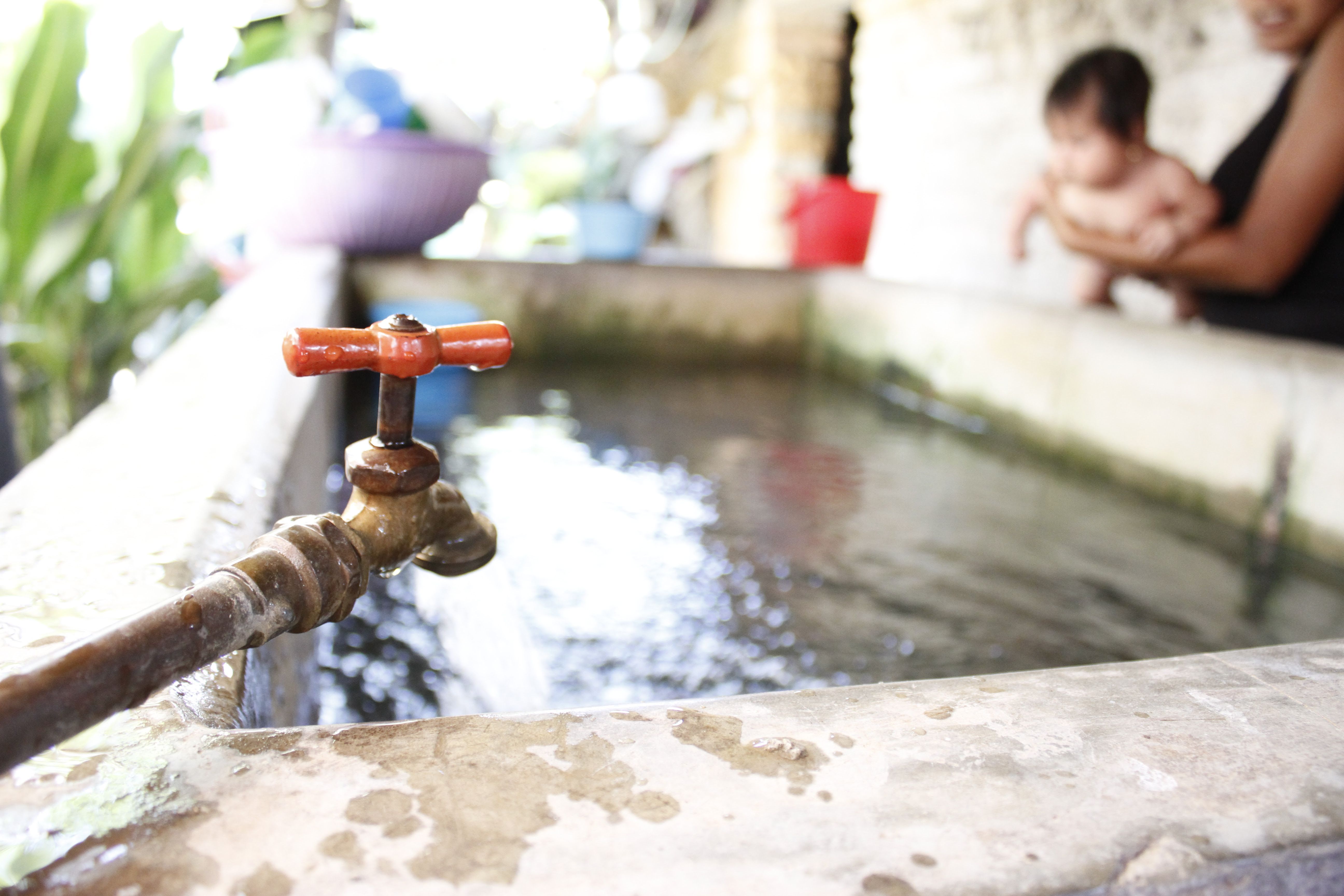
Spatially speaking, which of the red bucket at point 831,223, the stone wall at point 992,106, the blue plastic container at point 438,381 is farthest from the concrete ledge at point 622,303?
the stone wall at point 992,106

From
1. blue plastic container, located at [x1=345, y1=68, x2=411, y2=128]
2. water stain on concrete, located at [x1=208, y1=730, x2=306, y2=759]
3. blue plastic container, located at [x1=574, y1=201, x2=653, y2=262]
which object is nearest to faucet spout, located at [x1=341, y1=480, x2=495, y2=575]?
water stain on concrete, located at [x1=208, y1=730, x2=306, y2=759]

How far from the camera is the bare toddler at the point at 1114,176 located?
210cm

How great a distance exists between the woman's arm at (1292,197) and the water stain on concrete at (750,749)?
1924mm

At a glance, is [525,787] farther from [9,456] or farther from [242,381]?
[9,456]

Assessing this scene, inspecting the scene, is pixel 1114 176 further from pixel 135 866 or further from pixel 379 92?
pixel 135 866

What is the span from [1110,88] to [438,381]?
6.52 feet

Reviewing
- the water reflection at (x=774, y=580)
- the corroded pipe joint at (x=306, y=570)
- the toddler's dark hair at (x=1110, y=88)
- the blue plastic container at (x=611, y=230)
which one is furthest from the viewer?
the blue plastic container at (x=611, y=230)

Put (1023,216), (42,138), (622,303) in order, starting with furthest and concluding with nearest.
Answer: (622,303), (1023,216), (42,138)

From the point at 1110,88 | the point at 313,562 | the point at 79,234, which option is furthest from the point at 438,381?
the point at 313,562

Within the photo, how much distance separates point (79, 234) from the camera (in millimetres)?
2389

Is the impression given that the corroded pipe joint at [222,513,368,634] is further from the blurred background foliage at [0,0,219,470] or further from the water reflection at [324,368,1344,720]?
the blurred background foliage at [0,0,219,470]

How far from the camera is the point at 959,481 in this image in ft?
6.10

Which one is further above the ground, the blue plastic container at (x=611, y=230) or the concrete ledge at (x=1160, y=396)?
the blue plastic container at (x=611, y=230)

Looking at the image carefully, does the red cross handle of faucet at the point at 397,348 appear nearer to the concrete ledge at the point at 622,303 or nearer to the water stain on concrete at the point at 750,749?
the water stain on concrete at the point at 750,749
